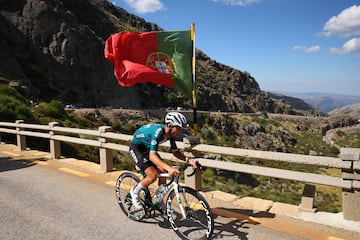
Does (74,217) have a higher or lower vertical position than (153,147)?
lower

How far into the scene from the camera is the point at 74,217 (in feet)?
18.8

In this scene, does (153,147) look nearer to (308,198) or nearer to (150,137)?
(150,137)

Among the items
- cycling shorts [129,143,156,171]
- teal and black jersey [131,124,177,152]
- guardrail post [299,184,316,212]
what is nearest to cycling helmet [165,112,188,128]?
teal and black jersey [131,124,177,152]

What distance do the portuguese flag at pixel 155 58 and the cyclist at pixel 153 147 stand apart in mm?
2480

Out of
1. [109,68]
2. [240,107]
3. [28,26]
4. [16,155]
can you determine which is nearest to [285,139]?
[240,107]

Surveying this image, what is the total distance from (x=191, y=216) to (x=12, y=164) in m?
7.84

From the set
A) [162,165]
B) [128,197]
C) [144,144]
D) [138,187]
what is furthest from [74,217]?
[162,165]

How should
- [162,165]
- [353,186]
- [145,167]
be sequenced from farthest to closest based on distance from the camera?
1. [145,167]
2. [353,186]
3. [162,165]

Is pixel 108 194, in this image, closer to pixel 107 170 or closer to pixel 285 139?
pixel 107 170

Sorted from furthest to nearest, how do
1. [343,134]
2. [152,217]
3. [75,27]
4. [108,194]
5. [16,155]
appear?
[343,134] → [75,27] → [16,155] → [108,194] → [152,217]

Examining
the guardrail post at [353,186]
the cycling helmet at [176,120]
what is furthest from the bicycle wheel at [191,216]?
the guardrail post at [353,186]

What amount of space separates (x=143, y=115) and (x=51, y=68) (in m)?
21.3

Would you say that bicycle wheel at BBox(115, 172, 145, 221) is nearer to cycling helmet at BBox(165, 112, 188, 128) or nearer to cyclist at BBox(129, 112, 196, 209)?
cyclist at BBox(129, 112, 196, 209)

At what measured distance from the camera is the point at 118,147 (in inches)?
326
